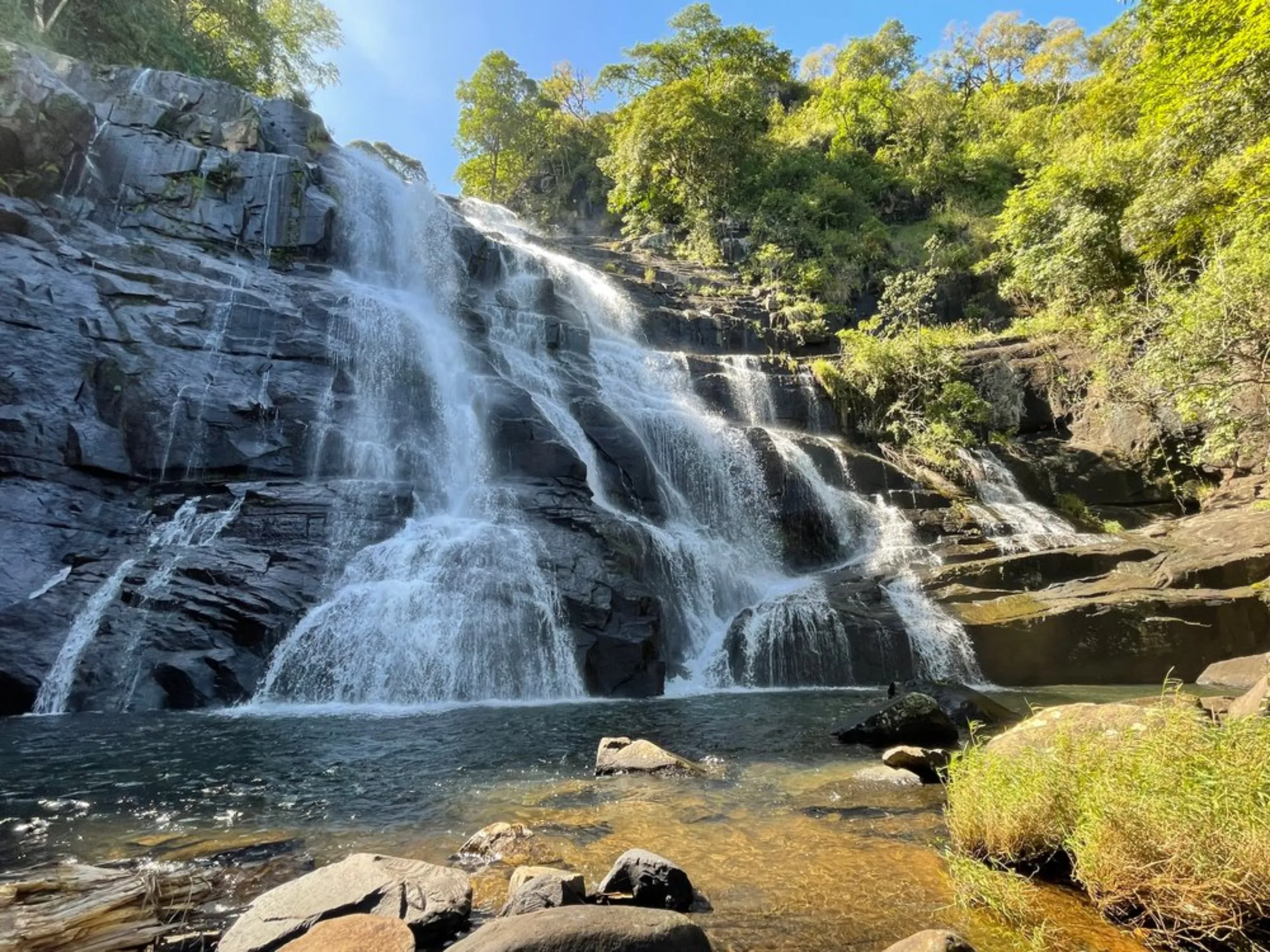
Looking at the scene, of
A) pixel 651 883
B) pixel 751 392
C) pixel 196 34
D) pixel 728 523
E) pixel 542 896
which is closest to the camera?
pixel 542 896

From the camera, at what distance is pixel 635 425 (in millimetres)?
20594

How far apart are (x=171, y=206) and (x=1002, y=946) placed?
25693mm

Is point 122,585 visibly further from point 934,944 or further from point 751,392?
point 751,392

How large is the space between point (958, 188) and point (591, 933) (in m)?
40.4

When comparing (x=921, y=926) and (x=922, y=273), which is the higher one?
(x=922, y=273)

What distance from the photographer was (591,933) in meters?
3.39

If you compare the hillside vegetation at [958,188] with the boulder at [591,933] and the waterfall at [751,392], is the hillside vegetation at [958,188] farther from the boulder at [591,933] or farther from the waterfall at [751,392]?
the boulder at [591,933]

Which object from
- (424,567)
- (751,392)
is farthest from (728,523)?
(424,567)

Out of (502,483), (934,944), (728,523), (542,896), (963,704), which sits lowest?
(542,896)

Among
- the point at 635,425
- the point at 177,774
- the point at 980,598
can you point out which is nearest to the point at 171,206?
the point at 635,425

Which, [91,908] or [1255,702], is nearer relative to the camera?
[91,908]

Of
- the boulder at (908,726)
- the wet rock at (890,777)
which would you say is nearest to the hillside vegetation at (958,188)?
the boulder at (908,726)

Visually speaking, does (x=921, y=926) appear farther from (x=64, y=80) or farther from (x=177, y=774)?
(x=64, y=80)

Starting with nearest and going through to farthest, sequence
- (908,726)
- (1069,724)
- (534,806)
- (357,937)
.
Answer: (357,937) < (1069,724) < (534,806) < (908,726)
